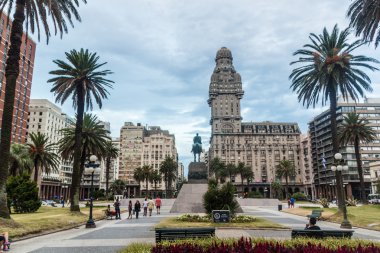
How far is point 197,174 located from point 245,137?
127768 millimetres

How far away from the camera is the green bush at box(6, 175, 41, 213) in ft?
117

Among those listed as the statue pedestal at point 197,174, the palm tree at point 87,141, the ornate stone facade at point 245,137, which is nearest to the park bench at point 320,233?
the statue pedestal at point 197,174

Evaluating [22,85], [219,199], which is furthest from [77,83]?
[22,85]

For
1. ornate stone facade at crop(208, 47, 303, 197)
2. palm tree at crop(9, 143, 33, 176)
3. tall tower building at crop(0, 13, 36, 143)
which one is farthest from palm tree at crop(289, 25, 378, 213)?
ornate stone facade at crop(208, 47, 303, 197)

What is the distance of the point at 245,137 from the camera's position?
549 feet

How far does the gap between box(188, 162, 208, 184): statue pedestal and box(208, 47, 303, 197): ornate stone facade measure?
115 meters

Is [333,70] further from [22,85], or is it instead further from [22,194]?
[22,85]

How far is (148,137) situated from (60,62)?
14314 centimetres

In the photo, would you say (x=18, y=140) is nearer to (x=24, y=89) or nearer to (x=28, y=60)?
(x=24, y=89)

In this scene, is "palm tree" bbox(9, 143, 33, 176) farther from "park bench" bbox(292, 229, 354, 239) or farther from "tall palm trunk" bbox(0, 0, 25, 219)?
"park bench" bbox(292, 229, 354, 239)

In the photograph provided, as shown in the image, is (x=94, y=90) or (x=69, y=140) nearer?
(x=94, y=90)

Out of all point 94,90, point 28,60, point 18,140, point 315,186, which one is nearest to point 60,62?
point 94,90

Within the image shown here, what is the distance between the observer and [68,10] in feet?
80.8

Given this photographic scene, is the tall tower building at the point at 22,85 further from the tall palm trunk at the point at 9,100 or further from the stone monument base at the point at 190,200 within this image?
the tall palm trunk at the point at 9,100
